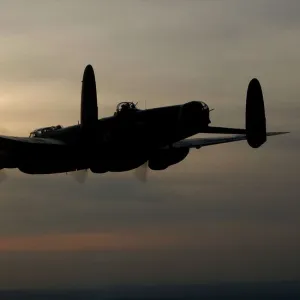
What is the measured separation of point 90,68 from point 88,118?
3.74m

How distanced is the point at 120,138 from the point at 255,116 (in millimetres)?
10049

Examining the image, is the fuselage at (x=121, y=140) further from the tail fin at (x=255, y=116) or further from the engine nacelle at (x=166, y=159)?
the engine nacelle at (x=166, y=159)

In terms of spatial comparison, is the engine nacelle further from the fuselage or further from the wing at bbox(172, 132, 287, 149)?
the fuselage

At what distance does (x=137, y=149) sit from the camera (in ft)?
252

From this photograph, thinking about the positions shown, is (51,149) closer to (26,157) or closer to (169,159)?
(26,157)

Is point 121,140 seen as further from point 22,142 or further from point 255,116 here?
point 255,116

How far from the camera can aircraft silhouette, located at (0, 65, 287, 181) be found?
243 feet

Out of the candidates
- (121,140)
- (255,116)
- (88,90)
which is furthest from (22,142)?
(255,116)

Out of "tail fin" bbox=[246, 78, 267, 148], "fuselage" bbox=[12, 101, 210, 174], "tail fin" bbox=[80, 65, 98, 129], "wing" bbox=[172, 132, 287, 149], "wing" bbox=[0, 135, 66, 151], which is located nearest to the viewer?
"tail fin" bbox=[246, 78, 267, 148]

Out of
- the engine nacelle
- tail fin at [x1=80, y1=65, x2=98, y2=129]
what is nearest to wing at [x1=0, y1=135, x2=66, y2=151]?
tail fin at [x1=80, y1=65, x2=98, y2=129]

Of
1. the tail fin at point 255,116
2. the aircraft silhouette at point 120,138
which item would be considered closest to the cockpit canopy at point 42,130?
the aircraft silhouette at point 120,138

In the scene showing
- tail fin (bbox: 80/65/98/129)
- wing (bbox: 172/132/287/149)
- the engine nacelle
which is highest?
tail fin (bbox: 80/65/98/129)

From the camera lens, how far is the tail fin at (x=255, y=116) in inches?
2894

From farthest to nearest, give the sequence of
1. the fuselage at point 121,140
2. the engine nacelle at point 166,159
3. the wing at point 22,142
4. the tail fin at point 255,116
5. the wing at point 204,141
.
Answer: the wing at point 204,141 < the engine nacelle at point 166,159 < the wing at point 22,142 < the fuselage at point 121,140 < the tail fin at point 255,116
